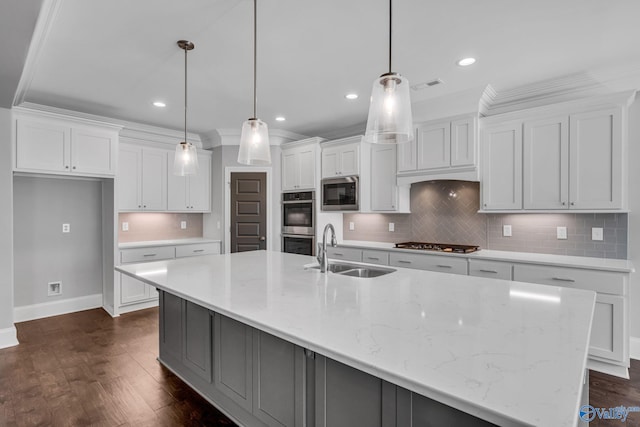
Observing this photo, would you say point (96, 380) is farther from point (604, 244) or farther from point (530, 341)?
point (604, 244)

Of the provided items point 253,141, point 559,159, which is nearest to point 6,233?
point 253,141

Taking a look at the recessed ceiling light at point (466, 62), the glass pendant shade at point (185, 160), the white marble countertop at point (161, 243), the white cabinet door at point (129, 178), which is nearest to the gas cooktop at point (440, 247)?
the recessed ceiling light at point (466, 62)

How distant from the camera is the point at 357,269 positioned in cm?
259

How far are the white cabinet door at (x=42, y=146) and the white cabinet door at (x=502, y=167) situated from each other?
453 centimetres

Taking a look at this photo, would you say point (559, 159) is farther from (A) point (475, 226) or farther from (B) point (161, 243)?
(B) point (161, 243)

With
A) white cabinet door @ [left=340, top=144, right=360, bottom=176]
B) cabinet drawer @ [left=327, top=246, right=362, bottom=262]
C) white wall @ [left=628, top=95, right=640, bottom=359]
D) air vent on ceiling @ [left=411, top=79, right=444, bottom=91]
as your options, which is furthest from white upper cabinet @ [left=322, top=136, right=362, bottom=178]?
white wall @ [left=628, top=95, right=640, bottom=359]

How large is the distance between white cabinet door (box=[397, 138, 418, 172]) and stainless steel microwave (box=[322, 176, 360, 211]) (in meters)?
0.62

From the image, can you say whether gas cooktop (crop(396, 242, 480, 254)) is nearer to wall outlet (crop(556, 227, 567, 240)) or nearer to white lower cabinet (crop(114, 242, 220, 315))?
wall outlet (crop(556, 227, 567, 240))

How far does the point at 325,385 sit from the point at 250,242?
3760 millimetres

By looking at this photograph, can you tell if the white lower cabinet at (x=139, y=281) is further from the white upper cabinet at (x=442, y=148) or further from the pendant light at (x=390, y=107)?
the pendant light at (x=390, y=107)

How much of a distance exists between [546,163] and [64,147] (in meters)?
4.98

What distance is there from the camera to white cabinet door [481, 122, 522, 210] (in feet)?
10.8

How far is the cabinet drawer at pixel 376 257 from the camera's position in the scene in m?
4.01

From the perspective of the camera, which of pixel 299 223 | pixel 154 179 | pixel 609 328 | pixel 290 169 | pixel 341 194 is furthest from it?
pixel 290 169
